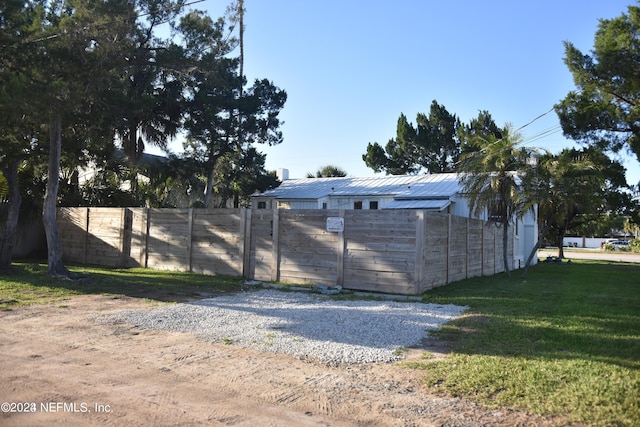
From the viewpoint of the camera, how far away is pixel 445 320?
816 centimetres

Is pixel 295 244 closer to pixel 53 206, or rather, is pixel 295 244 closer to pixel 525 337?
pixel 525 337

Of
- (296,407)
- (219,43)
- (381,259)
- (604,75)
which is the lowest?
(296,407)

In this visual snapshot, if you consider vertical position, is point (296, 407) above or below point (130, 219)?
below

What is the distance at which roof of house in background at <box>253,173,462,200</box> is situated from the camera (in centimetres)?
2422

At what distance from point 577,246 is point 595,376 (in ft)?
235

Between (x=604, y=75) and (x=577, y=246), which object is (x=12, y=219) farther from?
(x=577, y=246)

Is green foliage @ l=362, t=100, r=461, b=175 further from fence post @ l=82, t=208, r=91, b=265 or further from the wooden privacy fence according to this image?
fence post @ l=82, t=208, r=91, b=265

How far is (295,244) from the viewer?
12.4 m

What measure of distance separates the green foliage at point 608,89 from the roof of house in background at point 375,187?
19.9ft

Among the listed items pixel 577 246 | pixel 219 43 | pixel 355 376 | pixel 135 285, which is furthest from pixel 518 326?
pixel 577 246

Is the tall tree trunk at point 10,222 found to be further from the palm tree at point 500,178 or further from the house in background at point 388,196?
the palm tree at point 500,178

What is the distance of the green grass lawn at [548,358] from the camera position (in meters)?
4.27

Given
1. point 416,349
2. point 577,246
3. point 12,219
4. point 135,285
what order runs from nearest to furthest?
1. point 416,349
2. point 135,285
3. point 12,219
4. point 577,246

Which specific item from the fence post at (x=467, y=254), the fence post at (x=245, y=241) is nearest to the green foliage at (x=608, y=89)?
the fence post at (x=467, y=254)
